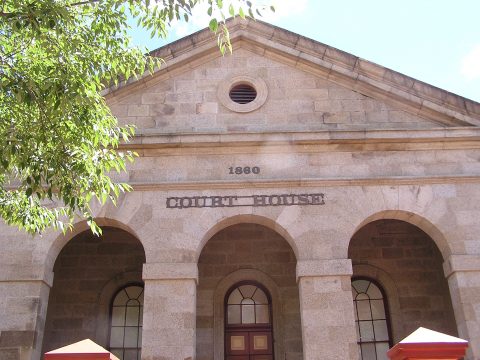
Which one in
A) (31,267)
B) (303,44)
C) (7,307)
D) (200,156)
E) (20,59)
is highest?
(303,44)

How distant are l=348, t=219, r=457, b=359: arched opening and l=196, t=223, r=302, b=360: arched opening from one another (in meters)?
1.64

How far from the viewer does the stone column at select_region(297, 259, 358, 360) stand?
9.80m

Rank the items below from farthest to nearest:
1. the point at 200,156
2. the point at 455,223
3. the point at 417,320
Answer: the point at 417,320
the point at 200,156
the point at 455,223

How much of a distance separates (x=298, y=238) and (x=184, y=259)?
2230 mm

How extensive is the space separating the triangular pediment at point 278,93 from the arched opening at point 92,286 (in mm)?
3329

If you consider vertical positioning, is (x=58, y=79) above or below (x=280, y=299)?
above

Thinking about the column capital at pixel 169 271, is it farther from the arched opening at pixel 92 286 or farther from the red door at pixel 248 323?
the arched opening at pixel 92 286

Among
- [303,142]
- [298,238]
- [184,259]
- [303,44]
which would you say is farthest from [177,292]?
[303,44]

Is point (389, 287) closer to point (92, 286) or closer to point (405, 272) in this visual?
point (405, 272)

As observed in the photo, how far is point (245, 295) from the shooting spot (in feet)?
42.7

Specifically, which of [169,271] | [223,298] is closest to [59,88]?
[169,271]

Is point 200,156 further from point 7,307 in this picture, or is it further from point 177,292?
point 7,307

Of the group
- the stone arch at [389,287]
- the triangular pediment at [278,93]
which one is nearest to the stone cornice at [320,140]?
the triangular pediment at [278,93]

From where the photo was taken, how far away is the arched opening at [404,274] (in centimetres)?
1246
